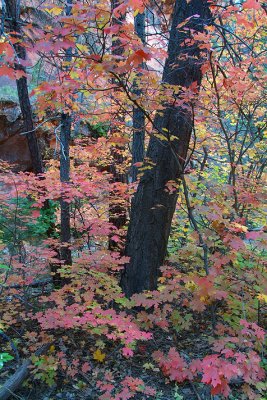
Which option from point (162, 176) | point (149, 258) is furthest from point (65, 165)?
point (149, 258)

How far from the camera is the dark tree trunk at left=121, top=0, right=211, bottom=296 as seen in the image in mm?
3891

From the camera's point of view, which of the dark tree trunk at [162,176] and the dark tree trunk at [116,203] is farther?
the dark tree trunk at [116,203]

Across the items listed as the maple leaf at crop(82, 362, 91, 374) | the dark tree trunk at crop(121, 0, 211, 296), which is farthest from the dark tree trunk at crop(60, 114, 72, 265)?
the maple leaf at crop(82, 362, 91, 374)

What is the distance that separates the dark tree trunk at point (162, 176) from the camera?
3891 mm

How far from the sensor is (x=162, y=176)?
13.5ft

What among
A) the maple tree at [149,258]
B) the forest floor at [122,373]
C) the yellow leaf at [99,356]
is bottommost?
the forest floor at [122,373]

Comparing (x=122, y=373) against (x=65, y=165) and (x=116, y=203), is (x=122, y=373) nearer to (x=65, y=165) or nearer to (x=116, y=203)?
(x=65, y=165)

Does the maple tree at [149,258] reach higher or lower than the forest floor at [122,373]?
higher

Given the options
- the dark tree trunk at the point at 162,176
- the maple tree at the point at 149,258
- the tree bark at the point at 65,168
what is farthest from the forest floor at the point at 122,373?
the tree bark at the point at 65,168

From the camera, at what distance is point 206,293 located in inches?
110

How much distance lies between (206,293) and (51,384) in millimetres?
A: 1741

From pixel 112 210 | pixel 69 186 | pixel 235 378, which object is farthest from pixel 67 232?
pixel 235 378

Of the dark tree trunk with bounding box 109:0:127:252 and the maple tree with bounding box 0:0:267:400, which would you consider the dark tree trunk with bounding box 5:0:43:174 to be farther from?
the dark tree trunk with bounding box 109:0:127:252

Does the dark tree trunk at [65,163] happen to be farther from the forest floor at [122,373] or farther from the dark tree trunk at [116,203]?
the forest floor at [122,373]
